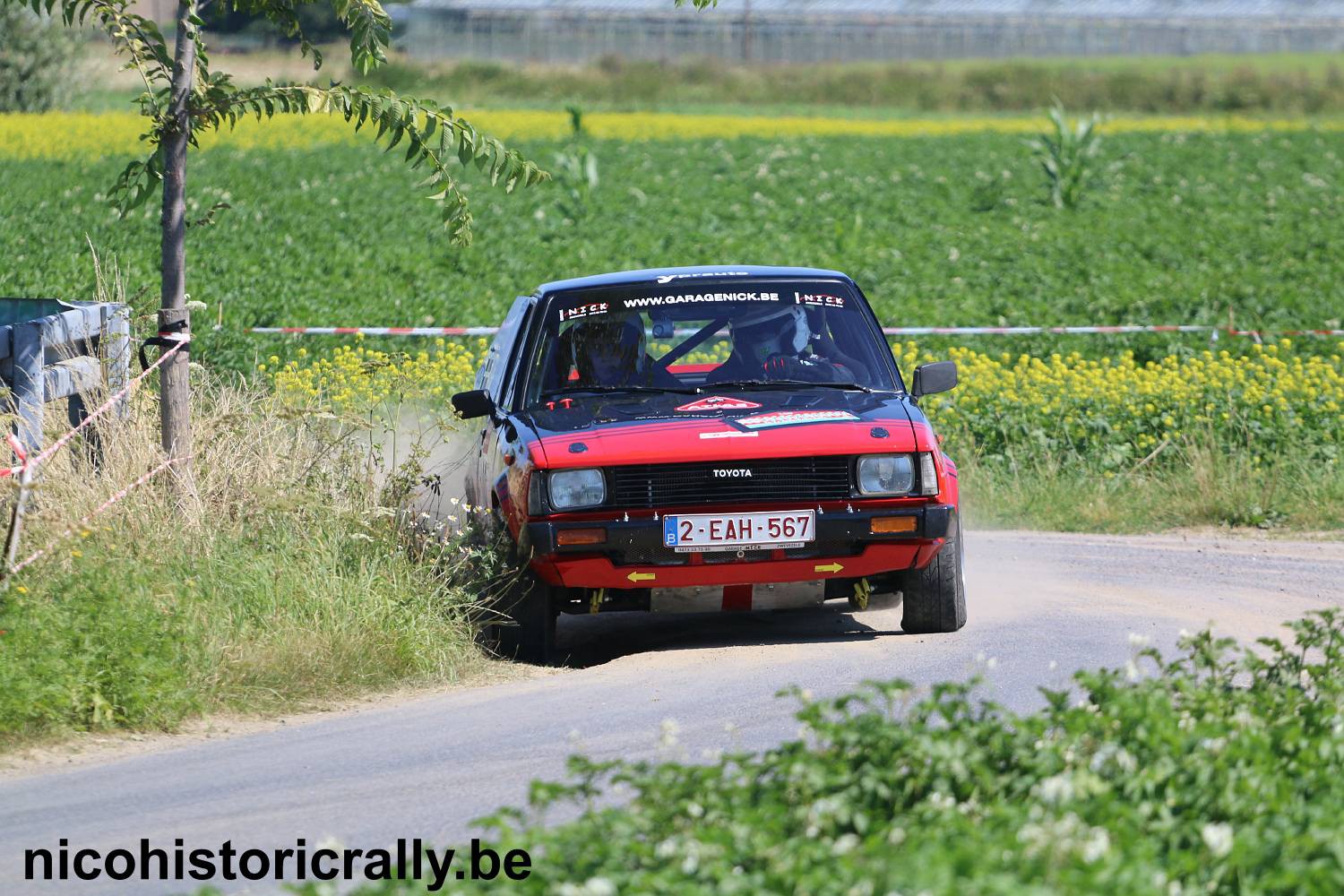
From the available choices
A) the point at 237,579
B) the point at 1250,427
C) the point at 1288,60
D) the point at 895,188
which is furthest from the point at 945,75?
the point at 237,579

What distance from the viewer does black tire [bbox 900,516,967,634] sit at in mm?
8555

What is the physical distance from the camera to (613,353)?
9.32 m

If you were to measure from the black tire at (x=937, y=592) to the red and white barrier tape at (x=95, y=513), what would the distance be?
3.56 m

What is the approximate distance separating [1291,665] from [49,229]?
24247 millimetres

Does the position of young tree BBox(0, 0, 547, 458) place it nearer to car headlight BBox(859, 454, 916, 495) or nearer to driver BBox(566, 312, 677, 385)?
driver BBox(566, 312, 677, 385)

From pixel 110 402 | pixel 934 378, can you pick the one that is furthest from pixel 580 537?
pixel 110 402

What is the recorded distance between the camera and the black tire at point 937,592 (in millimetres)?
8555

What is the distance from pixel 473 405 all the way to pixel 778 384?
1556 millimetres

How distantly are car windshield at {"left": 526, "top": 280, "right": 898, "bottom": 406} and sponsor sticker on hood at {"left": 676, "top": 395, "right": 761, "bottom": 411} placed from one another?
0.88 ft

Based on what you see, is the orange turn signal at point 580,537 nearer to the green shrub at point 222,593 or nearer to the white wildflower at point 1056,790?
the green shrub at point 222,593

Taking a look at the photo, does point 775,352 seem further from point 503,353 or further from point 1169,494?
point 1169,494

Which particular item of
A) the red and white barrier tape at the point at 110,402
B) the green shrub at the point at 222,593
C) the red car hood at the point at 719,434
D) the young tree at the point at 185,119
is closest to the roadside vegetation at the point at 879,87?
the young tree at the point at 185,119

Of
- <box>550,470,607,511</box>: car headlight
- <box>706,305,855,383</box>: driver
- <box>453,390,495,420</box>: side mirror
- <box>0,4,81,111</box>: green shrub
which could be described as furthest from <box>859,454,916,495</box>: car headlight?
<box>0,4,81,111</box>: green shrub

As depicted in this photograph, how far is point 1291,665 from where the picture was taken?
19.1 ft
